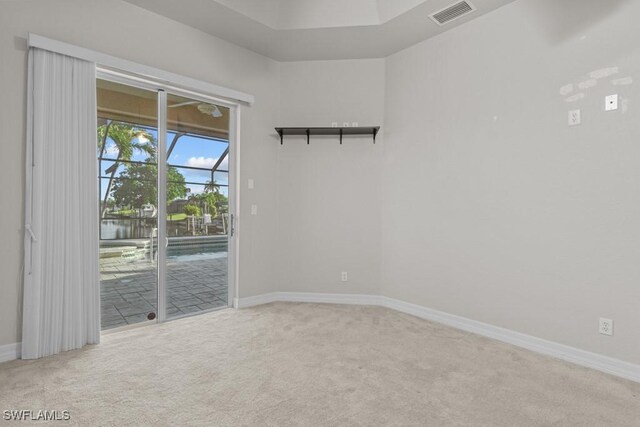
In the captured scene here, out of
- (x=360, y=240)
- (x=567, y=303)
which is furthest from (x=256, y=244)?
(x=567, y=303)

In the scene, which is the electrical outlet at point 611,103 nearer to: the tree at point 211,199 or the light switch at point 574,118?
the light switch at point 574,118

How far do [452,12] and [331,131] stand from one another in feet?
5.49

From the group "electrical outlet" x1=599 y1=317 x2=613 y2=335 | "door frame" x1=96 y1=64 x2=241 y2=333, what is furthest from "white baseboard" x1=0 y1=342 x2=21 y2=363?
"electrical outlet" x1=599 y1=317 x2=613 y2=335

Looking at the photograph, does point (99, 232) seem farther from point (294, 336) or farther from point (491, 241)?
point (491, 241)

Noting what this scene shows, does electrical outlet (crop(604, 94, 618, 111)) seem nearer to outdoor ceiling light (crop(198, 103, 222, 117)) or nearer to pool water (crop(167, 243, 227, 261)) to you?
outdoor ceiling light (crop(198, 103, 222, 117))

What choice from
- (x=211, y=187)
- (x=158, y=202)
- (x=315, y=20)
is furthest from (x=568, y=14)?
(x=158, y=202)

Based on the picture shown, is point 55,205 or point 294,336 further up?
point 55,205

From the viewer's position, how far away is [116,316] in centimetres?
315

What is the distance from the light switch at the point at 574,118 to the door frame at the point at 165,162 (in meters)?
3.19

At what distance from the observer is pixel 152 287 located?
3348 mm

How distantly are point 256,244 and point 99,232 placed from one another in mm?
1630

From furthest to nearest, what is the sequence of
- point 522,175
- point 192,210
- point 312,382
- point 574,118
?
point 192,210
point 522,175
point 574,118
point 312,382

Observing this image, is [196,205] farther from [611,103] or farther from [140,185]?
[611,103]

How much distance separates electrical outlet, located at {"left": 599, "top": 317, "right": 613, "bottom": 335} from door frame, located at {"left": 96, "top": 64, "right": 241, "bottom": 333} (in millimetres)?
3362
